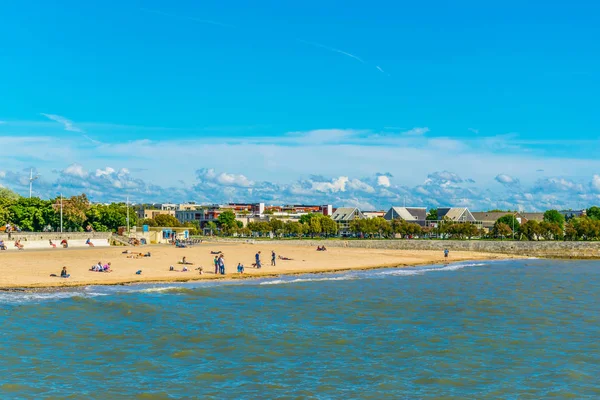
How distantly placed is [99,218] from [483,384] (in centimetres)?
10598

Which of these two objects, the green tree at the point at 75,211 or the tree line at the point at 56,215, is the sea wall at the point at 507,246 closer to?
the tree line at the point at 56,215

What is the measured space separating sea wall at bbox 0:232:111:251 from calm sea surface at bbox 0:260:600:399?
144ft

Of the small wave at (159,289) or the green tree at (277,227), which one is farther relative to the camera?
the green tree at (277,227)

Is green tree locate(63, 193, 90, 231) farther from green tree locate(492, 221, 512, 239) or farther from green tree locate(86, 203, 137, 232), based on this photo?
green tree locate(492, 221, 512, 239)

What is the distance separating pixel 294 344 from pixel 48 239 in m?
70.8

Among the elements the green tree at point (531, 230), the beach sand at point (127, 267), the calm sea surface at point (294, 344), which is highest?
the green tree at point (531, 230)

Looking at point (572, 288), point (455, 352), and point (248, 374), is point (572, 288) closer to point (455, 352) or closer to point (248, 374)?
point (455, 352)

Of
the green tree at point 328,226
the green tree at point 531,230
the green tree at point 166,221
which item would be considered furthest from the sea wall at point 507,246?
the green tree at point 166,221

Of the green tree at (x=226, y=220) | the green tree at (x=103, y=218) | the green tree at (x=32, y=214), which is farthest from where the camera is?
the green tree at (x=226, y=220)

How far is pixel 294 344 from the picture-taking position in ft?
86.3

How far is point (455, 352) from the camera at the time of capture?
25.4m

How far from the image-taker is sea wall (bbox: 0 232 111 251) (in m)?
80.7

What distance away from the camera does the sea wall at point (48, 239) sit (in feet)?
265

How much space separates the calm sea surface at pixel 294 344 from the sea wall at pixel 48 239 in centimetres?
4395
